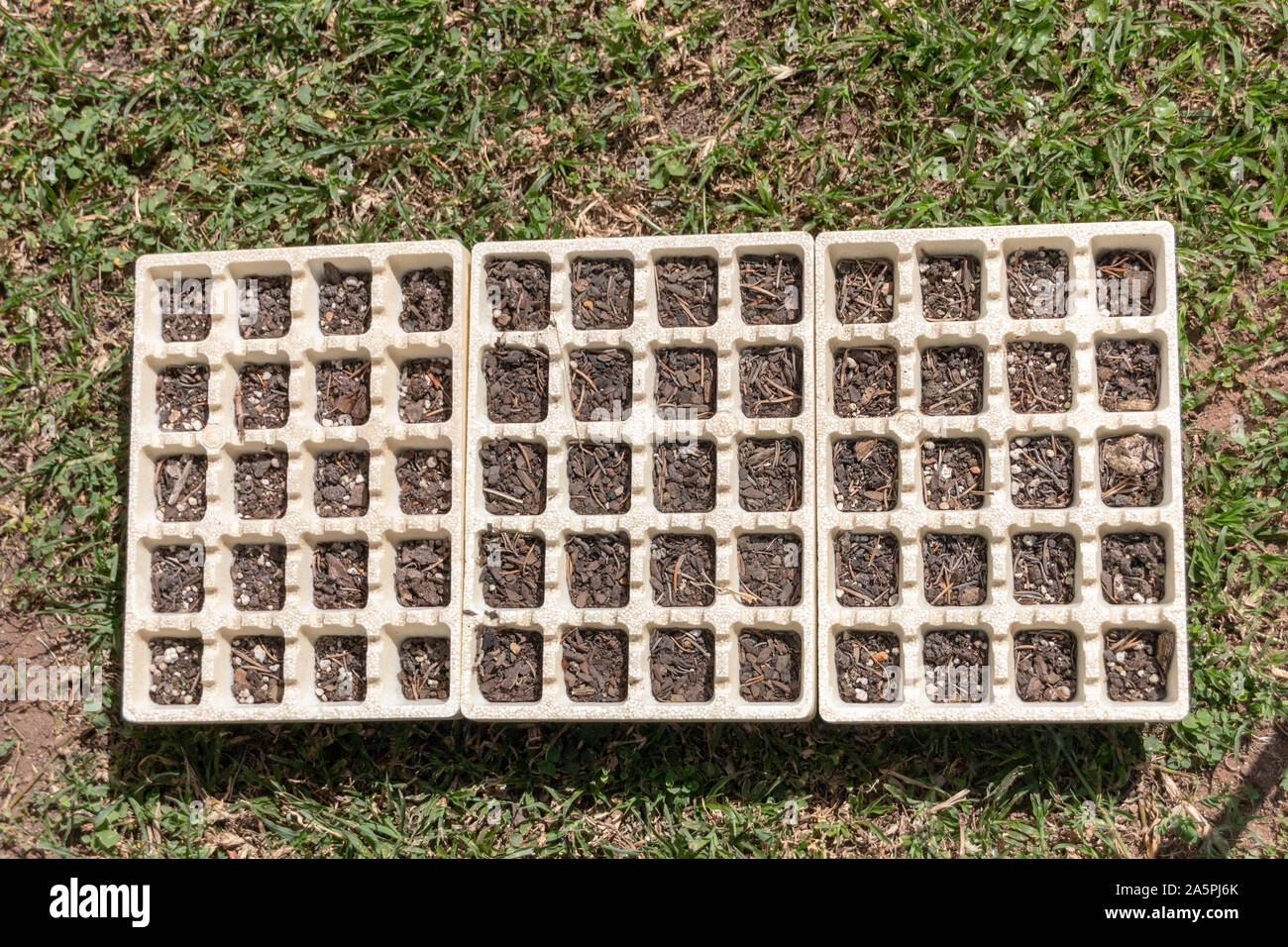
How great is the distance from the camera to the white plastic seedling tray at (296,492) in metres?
2.80

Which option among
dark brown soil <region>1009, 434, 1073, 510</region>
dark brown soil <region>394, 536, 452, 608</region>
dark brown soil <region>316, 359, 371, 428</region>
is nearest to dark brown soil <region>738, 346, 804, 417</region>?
dark brown soil <region>1009, 434, 1073, 510</region>

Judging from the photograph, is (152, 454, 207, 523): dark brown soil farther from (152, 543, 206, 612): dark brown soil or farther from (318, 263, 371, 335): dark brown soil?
(318, 263, 371, 335): dark brown soil

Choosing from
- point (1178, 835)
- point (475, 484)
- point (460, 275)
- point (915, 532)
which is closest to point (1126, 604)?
point (915, 532)

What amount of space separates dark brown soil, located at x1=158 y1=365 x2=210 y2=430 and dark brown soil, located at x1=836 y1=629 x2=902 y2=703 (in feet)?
6.91

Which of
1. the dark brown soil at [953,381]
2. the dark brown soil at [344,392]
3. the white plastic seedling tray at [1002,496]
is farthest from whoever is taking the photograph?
the dark brown soil at [344,392]

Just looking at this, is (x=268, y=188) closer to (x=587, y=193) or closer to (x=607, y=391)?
(x=587, y=193)

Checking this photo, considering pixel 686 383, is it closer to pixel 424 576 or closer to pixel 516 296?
pixel 516 296

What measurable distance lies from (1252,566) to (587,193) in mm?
2486

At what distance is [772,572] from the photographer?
279 cm

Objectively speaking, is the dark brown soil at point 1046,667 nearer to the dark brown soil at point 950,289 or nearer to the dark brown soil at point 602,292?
the dark brown soil at point 950,289

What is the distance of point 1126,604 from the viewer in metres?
2.74

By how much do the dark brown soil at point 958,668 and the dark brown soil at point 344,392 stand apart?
6.13 ft

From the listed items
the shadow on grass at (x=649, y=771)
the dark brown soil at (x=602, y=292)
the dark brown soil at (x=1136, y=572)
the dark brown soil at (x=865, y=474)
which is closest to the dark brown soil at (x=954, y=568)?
the dark brown soil at (x=865, y=474)

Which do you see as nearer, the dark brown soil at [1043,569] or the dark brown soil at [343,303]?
the dark brown soil at [1043,569]
